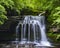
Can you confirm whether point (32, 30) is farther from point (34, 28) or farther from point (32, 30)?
point (34, 28)

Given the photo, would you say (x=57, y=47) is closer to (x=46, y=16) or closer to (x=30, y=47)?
(x=30, y=47)

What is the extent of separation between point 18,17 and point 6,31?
60.1 inches

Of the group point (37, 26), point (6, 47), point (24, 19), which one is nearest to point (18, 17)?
point (24, 19)

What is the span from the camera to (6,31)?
56.2 feet

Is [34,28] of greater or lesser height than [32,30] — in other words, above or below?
above

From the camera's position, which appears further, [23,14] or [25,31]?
[23,14]

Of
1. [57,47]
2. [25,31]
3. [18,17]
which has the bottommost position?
[57,47]

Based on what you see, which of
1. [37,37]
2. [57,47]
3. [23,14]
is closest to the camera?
[57,47]

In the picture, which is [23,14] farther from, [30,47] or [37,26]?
[30,47]

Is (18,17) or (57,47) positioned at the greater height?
(18,17)

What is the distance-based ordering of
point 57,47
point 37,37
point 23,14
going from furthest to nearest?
point 23,14 < point 37,37 < point 57,47

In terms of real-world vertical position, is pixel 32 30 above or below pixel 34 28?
below

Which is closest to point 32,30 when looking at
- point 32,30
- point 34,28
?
point 32,30

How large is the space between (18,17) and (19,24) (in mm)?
597
